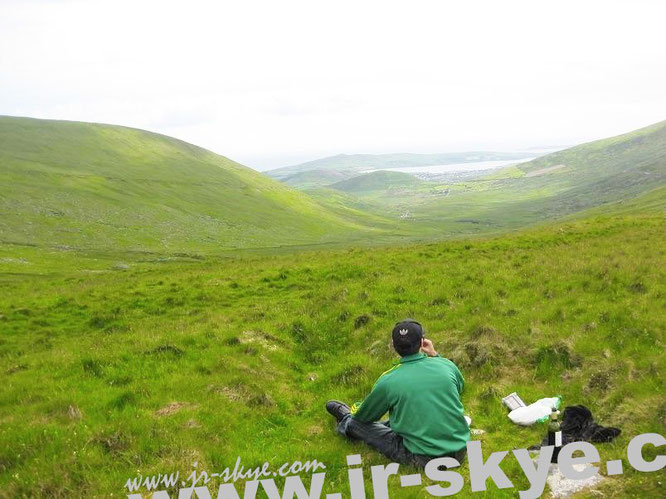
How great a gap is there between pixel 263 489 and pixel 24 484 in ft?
11.5

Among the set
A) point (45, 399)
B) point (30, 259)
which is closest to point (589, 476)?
point (45, 399)

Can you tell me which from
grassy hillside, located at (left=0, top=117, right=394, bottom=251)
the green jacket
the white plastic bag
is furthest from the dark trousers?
grassy hillside, located at (left=0, top=117, right=394, bottom=251)

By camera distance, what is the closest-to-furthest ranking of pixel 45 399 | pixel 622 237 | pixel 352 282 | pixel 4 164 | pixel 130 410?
pixel 130 410 < pixel 45 399 < pixel 352 282 < pixel 622 237 < pixel 4 164

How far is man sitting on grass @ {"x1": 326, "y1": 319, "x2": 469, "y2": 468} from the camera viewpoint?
7.27 metres

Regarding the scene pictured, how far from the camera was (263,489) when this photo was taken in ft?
22.6

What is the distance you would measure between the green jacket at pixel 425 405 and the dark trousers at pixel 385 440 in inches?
5.0

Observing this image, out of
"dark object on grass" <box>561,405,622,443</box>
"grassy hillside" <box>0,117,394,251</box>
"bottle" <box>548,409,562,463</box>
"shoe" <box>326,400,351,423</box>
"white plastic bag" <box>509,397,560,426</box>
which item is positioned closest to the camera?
"bottle" <box>548,409,562,463</box>

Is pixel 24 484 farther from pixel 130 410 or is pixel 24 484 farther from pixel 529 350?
pixel 529 350

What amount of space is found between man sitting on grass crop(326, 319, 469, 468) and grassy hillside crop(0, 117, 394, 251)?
8887 centimetres

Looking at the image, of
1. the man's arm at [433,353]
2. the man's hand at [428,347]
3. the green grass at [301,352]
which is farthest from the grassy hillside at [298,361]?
the man's hand at [428,347]

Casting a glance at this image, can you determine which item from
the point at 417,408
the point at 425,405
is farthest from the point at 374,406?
the point at 425,405

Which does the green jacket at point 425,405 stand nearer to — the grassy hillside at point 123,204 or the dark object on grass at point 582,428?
the dark object on grass at point 582,428

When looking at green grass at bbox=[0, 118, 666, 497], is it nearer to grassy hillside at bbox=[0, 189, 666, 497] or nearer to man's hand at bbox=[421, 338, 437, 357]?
grassy hillside at bbox=[0, 189, 666, 497]

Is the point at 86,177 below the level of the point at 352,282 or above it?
above
